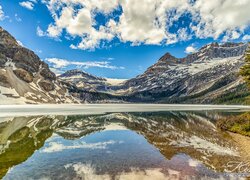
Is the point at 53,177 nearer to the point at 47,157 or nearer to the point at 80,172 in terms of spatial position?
the point at 80,172

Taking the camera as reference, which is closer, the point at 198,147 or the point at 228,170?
the point at 228,170

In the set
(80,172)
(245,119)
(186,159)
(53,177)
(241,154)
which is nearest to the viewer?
(53,177)

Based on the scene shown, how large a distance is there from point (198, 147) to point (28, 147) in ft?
84.2

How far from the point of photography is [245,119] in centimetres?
6756

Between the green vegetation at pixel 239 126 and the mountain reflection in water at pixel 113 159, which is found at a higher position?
the green vegetation at pixel 239 126

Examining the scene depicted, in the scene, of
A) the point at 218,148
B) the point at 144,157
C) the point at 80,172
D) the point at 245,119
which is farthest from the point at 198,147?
the point at 245,119

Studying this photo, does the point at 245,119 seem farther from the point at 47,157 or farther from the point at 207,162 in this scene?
the point at 47,157

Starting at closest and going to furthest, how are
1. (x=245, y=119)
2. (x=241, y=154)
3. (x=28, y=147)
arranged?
1. (x=241, y=154)
2. (x=28, y=147)
3. (x=245, y=119)

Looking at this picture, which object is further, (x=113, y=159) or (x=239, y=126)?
(x=239, y=126)

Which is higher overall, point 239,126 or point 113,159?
point 239,126

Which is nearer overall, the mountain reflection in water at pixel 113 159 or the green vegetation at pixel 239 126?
the mountain reflection in water at pixel 113 159

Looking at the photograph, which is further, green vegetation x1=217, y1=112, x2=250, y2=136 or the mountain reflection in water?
green vegetation x1=217, y1=112, x2=250, y2=136

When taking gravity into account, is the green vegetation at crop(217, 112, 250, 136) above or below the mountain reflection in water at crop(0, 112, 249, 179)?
above

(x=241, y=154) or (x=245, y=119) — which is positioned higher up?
(x=245, y=119)
